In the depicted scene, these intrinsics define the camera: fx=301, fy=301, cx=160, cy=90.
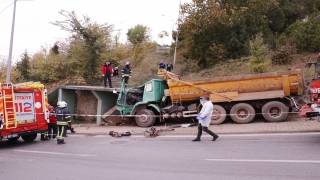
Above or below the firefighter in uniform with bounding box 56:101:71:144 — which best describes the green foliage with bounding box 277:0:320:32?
above

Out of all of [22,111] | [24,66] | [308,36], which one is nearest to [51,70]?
[24,66]

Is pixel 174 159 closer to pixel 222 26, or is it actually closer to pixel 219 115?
pixel 219 115

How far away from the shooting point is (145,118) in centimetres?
1452

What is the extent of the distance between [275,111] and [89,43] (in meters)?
13.7

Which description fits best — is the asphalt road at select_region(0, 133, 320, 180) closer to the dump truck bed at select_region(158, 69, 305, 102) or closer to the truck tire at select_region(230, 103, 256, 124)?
the truck tire at select_region(230, 103, 256, 124)

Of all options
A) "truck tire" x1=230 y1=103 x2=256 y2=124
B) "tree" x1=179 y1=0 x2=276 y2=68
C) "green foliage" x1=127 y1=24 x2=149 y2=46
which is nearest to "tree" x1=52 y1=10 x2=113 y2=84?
"tree" x1=179 y1=0 x2=276 y2=68

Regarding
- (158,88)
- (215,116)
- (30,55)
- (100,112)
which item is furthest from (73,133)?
(30,55)

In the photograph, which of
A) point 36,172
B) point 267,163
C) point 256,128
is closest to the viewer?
point 267,163

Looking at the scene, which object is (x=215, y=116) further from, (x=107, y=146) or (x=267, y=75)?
(x=107, y=146)

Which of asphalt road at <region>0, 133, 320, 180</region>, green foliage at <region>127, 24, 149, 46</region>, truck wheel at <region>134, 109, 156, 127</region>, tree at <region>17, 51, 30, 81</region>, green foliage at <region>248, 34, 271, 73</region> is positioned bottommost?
asphalt road at <region>0, 133, 320, 180</region>

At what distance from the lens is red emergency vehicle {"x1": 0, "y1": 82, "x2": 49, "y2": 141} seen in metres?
10.8

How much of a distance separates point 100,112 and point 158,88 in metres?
4.68

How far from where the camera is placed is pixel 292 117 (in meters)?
13.0

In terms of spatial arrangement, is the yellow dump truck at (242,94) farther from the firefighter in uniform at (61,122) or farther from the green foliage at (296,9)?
the green foliage at (296,9)
